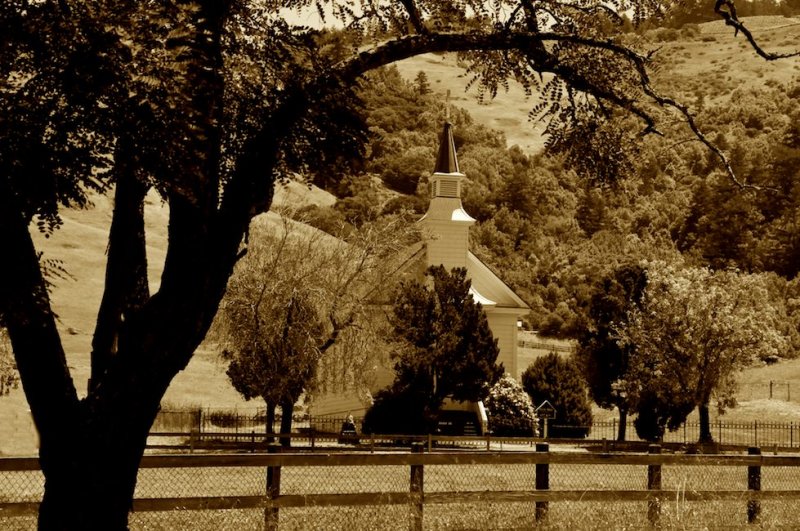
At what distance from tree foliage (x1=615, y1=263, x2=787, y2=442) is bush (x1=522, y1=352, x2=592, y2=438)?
3.34 metres

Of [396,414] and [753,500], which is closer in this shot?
[753,500]

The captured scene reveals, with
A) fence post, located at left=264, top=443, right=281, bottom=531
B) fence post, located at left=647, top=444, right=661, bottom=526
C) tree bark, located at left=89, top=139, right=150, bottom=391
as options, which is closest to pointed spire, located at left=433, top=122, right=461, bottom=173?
fence post, located at left=647, top=444, right=661, bottom=526

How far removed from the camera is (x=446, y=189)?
2532 inches

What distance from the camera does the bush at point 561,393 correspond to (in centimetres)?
5597

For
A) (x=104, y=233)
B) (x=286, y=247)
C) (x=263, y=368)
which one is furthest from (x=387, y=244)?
(x=104, y=233)

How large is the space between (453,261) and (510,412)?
1062cm

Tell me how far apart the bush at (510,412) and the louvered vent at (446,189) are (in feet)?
42.2

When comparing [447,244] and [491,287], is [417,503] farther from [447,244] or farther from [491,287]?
[491,287]

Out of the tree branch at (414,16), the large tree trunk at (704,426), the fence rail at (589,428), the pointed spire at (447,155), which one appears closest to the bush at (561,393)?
the fence rail at (589,428)

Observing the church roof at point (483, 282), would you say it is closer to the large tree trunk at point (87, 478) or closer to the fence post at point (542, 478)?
the fence post at point (542, 478)

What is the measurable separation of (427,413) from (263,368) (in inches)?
409

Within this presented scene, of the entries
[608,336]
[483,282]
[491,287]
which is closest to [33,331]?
[608,336]

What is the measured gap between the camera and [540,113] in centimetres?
1248

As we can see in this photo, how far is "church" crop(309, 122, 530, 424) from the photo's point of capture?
61.3 m
